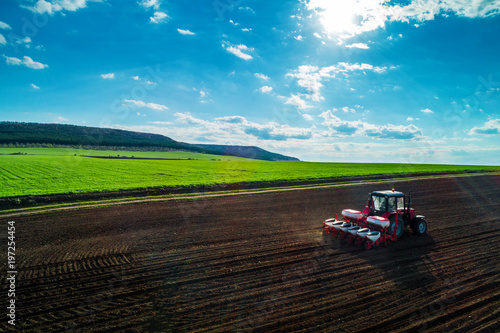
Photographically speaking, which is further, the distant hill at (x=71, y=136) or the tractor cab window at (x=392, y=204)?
the distant hill at (x=71, y=136)

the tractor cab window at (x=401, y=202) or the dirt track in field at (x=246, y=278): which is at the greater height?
the tractor cab window at (x=401, y=202)

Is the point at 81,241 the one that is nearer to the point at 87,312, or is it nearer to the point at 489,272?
the point at 87,312

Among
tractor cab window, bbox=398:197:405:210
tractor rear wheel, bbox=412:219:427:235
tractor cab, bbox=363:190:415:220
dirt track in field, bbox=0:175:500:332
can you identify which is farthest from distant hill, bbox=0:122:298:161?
tractor rear wheel, bbox=412:219:427:235

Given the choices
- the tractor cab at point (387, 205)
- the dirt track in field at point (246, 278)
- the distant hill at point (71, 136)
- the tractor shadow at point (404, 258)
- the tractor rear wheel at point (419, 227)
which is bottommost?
the dirt track in field at point (246, 278)

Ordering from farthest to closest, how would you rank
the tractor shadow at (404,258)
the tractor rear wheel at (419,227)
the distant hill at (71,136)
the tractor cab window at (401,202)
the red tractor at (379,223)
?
the distant hill at (71,136) → the tractor rear wheel at (419,227) → the tractor cab window at (401,202) → the red tractor at (379,223) → the tractor shadow at (404,258)

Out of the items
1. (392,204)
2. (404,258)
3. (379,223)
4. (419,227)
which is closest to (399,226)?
(392,204)

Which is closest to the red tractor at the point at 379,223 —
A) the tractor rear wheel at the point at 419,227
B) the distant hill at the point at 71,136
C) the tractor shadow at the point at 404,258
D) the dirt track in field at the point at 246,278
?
the tractor rear wheel at the point at 419,227

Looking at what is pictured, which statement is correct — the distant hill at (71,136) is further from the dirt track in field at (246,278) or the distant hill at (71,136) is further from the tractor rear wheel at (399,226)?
the tractor rear wheel at (399,226)

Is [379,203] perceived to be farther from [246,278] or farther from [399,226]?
[246,278]
